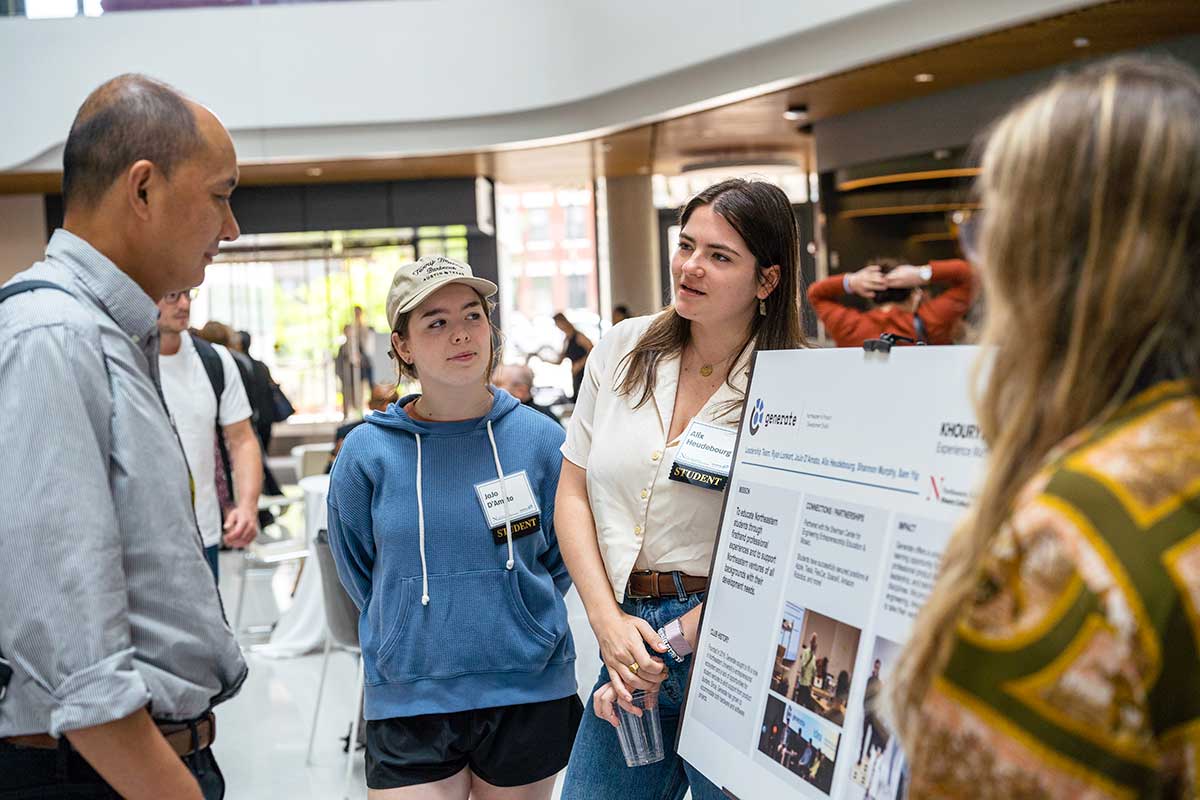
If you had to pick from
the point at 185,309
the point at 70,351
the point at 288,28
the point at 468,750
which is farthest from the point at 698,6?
the point at 70,351

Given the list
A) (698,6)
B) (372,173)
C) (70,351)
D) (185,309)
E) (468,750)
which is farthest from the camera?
(372,173)

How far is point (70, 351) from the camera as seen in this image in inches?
47.8

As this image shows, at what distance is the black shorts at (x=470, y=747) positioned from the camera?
212 cm

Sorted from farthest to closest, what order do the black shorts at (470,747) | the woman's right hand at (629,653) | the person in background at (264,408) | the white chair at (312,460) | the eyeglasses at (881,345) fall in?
the white chair at (312,460) < the person in background at (264,408) < the black shorts at (470,747) < the woman's right hand at (629,653) < the eyeglasses at (881,345)

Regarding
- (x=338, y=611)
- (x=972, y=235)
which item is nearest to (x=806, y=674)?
(x=972, y=235)

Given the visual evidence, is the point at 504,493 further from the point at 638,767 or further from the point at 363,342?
the point at 363,342

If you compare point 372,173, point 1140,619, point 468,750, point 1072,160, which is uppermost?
point 372,173

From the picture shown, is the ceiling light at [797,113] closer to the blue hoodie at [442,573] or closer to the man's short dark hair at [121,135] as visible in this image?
the blue hoodie at [442,573]

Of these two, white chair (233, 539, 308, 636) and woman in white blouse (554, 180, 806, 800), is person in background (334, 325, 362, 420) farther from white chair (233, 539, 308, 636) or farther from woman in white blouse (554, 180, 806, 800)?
woman in white blouse (554, 180, 806, 800)

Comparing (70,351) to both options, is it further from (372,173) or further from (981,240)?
(372,173)

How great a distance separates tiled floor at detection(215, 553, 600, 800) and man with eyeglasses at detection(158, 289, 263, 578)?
33.5 inches

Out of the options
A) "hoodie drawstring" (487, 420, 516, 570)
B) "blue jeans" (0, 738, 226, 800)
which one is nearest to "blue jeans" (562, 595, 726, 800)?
"hoodie drawstring" (487, 420, 516, 570)

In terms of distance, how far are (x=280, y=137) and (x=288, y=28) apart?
106 centimetres

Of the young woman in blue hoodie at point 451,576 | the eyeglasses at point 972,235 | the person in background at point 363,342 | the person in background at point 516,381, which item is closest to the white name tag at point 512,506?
the young woman in blue hoodie at point 451,576
